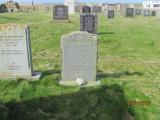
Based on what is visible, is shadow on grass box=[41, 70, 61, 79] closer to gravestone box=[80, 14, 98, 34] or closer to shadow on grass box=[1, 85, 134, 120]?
shadow on grass box=[1, 85, 134, 120]

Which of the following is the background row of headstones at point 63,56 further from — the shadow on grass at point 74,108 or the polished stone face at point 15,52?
the shadow on grass at point 74,108

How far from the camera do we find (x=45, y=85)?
10.6 m

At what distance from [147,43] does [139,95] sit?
36.1 ft

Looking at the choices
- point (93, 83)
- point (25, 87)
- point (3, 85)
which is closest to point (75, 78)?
point (93, 83)

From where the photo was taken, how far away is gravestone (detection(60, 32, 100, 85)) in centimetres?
1057

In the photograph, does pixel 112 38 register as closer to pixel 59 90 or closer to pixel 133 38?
pixel 133 38

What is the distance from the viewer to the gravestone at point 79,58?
34.7 ft

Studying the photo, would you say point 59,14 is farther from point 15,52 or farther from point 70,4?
point 70,4

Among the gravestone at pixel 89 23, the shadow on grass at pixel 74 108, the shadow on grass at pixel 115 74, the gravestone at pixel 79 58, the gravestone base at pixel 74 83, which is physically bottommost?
the shadow on grass at pixel 74 108

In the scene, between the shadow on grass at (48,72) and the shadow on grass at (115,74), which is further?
the shadow on grass at (115,74)

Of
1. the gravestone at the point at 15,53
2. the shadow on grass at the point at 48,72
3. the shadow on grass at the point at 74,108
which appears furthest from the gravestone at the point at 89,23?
the shadow on grass at the point at 74,108

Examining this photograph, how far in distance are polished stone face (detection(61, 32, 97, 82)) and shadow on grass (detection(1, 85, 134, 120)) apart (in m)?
1.03

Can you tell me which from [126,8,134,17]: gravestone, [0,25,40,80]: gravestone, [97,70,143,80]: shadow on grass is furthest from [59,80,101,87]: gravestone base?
[126,8,134,17]: gravestone

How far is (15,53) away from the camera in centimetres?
1109
